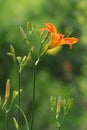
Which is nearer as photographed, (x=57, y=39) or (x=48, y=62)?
(x=57, y=39)

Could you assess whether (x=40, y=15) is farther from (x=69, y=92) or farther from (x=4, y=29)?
(x=69, y=92)

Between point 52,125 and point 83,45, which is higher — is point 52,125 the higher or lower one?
the lower one

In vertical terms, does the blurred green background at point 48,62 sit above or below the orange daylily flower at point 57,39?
below

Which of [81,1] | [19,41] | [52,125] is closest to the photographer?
[81,1]

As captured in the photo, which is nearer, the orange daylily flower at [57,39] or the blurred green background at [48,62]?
the orange daylily flower at [57,39]

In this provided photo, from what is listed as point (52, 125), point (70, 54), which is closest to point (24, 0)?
point (70, 54)

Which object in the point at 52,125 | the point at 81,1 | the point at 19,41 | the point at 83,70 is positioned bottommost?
the point at 52,125

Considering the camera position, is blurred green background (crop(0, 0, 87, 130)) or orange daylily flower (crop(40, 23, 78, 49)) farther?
blurred green background (crop(0, 0, 87, 130))

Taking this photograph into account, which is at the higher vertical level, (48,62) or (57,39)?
(57,39)
